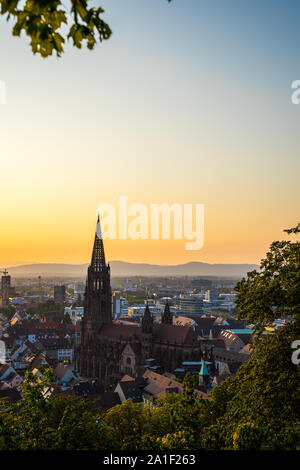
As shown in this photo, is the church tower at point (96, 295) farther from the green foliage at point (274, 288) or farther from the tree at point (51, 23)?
the tree at point (51, 23)

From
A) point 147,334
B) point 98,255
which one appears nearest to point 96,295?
point 98,255

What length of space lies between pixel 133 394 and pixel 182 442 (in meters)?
42.6

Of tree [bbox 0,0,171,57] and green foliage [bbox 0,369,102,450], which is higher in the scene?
tree [bbox 0,0,171,57]

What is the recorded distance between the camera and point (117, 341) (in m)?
80.5

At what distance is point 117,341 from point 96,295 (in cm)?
1011

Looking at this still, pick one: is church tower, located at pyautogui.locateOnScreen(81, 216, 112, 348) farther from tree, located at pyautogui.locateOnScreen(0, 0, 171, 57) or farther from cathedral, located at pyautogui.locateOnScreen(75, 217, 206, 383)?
tree, located at pyautogui.locateOnScreen(0, 0, 171, 57)

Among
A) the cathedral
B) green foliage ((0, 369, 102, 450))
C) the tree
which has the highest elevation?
the tree

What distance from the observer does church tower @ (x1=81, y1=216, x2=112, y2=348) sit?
8544cm

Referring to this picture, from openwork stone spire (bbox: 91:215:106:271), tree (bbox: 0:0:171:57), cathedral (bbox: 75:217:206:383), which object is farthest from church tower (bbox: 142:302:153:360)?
tree (bbox: 0:0:171:57)

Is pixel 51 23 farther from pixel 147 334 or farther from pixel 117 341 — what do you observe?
pixel 117 341

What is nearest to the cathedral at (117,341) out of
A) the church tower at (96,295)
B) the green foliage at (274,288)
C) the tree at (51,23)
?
the church tower at (96,295)

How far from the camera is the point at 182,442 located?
38.7 feet

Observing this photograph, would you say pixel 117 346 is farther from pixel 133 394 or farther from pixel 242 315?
pixel 242 315
